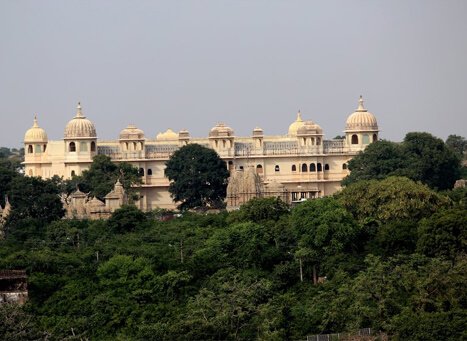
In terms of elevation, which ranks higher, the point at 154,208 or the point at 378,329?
the point at 154,208

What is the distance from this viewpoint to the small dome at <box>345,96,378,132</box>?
87500 mm

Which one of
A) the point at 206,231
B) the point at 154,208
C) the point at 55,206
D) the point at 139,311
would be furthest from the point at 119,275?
the point at 154,208

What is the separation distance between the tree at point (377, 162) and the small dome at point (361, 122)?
480 cm

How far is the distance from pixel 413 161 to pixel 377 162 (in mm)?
1400

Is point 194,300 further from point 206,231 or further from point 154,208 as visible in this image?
point 154,208

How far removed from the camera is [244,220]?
2253 inches

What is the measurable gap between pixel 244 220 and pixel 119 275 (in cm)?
775

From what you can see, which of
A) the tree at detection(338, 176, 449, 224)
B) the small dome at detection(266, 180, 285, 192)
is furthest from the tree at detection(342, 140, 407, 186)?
the tree at detection(338, 176, 449, 224)

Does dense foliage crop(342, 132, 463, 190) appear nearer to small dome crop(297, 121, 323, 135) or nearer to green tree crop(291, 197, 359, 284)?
small dome crop(297, 121, 323, 135)

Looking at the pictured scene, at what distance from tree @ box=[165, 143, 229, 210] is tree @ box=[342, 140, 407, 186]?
4.96 metres

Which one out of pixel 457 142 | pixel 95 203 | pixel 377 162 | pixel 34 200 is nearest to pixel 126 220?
pixel 34 200

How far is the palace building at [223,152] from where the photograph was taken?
281ft

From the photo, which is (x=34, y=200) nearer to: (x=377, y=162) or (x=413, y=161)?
(x=377, y=162)

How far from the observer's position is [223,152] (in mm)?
85812
